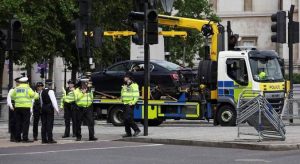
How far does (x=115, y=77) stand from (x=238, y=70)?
15.6 ft

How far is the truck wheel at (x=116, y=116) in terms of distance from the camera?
94.7 feet

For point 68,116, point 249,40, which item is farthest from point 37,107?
point 249,40

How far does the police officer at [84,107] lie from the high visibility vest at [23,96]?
4.37ft

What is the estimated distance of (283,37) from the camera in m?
24.2

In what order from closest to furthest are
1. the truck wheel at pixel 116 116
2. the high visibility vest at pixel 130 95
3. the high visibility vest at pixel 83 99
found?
the high visibility vest at pixel 130 95 < the high visibility vest at pixel 83 99 < the truck wheel at pixel 116 116

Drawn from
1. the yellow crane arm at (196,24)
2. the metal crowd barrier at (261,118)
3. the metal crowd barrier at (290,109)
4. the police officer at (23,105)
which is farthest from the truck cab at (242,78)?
the police officer at (23,105)

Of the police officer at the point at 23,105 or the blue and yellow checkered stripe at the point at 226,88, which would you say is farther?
the blue and yellow checkered stripe at the point at 226,88

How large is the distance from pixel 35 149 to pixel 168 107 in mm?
9507

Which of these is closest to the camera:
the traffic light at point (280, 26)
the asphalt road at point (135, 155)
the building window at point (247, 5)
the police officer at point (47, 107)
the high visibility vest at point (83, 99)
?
the asphalt road at point (135, 155)

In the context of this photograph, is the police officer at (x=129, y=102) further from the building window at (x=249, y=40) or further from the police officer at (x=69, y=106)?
the building window at (x=249, y=40)

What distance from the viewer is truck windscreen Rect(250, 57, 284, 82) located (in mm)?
27094

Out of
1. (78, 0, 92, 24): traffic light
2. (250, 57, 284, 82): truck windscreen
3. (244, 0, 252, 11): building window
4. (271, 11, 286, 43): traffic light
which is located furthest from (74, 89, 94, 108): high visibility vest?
(244, 0, 252, 11): building window

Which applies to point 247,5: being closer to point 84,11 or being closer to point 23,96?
point 84,11

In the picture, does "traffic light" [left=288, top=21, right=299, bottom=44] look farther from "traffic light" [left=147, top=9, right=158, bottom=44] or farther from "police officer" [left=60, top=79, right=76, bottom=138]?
Answer: "police officer" [left=60, top=79, right=76, bottom=138]
